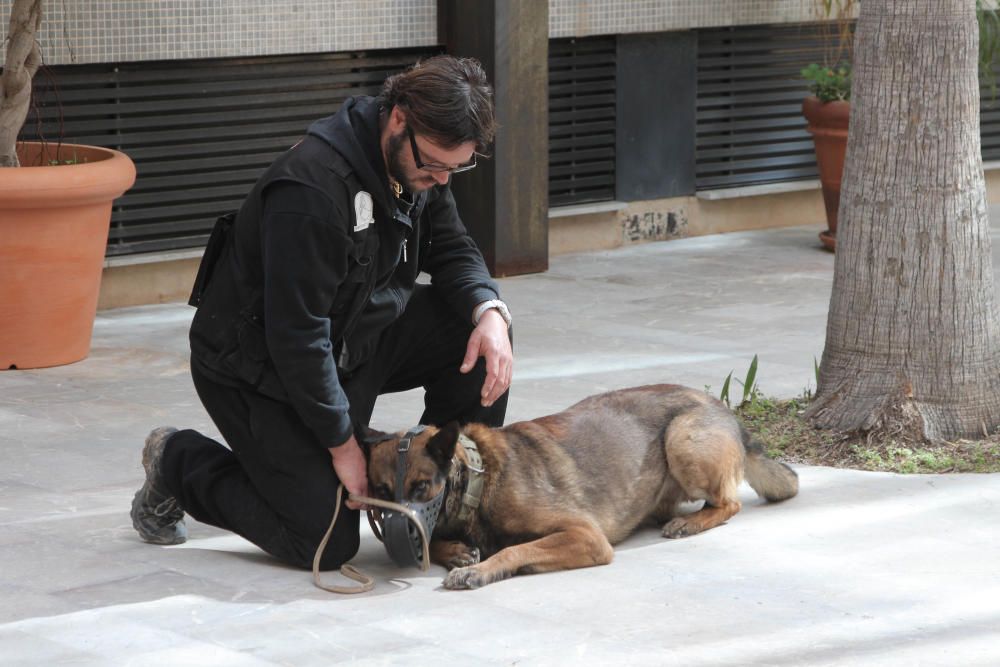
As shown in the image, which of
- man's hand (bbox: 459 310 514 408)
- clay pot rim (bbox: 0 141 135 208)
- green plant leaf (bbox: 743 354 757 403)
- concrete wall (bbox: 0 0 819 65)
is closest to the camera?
man's hand (bbox: 459 310 514 408)

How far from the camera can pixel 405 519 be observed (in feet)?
14.7

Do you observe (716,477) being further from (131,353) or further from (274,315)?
(131,353)

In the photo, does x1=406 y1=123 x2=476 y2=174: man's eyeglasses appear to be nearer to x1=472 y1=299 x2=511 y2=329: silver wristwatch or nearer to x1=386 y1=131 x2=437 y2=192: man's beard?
x1=386 y1=131 x2=437 y2=192: man's beard

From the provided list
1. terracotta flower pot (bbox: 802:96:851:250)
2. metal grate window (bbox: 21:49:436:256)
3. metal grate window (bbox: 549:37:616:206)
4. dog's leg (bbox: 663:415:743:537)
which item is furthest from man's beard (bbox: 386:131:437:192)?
terracotta flower pot (bbox: 802:96:851:250)

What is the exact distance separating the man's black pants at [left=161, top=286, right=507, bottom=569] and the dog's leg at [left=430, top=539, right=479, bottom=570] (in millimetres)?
238

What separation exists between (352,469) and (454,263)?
0.86 meters

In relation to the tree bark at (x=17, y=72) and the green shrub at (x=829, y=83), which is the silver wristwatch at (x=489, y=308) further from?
the green shrub at (x=829, y=83)

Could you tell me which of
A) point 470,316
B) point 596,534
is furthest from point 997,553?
point 470,316

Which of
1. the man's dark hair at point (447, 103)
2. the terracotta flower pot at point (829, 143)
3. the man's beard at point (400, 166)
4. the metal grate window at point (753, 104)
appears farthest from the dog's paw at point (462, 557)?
the metal grate window at point (753, 104)

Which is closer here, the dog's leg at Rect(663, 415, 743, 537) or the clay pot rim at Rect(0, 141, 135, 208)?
the dog's leg at Rect(663, 415, 743, 537)

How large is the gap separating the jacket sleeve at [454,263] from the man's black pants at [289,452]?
0.27ft

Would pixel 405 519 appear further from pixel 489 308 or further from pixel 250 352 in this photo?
pixel 489 308

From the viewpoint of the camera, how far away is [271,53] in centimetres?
930

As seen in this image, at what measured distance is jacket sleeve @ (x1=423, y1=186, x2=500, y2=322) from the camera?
5.08 meters
